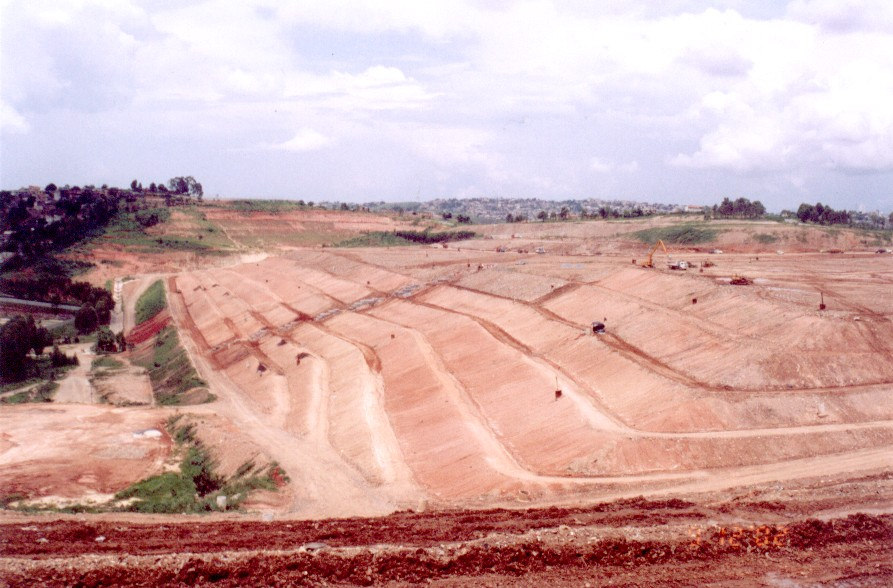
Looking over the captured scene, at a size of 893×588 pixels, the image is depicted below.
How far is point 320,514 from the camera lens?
2980 centimetres

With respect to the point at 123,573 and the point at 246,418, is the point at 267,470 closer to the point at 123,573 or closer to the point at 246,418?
the point at 246,418

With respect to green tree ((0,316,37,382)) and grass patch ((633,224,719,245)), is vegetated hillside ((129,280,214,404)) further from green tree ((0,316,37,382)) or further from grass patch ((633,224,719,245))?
grass patch ((633,224,719,245))

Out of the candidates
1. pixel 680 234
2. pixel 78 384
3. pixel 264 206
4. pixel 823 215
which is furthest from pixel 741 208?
pixel 78 384

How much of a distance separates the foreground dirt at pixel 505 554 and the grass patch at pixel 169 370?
35158mm

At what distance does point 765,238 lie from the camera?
4075 inches

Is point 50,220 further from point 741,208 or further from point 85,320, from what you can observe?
point 741,208

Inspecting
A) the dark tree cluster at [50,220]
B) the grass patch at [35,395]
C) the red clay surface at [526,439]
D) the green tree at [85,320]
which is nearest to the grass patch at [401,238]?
the dark tree cluster at [50,220]

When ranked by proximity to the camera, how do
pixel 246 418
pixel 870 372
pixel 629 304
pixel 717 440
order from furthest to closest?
pixel 629 304
pixel 246 418
pixel 870 372
pixel 717 440

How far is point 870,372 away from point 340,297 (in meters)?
59.5

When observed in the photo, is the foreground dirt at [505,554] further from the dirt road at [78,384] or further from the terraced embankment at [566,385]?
the dirt road at [78,384]

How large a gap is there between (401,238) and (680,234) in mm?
66194

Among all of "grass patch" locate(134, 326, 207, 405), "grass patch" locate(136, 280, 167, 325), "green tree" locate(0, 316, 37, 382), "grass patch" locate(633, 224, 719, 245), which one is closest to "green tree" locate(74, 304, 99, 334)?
"grass patch" locate(136, 280, 167, 325)

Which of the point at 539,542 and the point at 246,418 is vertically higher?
the point at 539,542

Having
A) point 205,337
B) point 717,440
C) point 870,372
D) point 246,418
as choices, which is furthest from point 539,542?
point 205,337
